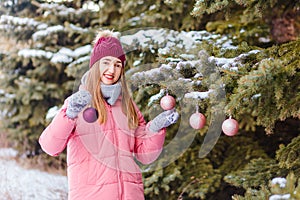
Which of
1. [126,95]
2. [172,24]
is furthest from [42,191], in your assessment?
[126,95]

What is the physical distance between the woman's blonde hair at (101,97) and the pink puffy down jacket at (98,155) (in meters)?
0.04

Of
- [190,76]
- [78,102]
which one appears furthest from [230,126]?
[78,102]

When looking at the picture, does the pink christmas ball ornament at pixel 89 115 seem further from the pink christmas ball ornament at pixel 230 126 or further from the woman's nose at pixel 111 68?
the pink christmas ball ornament at pixel 230 126

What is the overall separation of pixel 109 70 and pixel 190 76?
0.48m

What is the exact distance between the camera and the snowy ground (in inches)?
188

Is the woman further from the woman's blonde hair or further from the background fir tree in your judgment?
the background fir tree

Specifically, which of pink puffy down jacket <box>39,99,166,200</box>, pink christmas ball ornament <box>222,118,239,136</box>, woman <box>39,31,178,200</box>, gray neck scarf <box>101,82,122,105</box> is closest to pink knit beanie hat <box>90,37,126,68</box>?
woman <box>39,31,178,200</box>

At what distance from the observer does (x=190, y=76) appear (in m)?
2.49

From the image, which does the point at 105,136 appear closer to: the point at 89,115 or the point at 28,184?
the point at 89,115

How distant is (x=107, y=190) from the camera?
7.04 ft

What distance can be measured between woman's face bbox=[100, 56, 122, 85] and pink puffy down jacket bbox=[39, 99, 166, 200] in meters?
0.13

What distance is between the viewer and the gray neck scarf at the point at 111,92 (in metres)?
2.26

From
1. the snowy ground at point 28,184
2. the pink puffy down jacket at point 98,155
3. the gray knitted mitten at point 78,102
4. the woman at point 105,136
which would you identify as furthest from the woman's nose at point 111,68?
the snowy ground at point 28,184

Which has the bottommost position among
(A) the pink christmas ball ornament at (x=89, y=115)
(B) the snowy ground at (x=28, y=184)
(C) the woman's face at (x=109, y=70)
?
(B) the snowy ground at (x=28, y=184)
